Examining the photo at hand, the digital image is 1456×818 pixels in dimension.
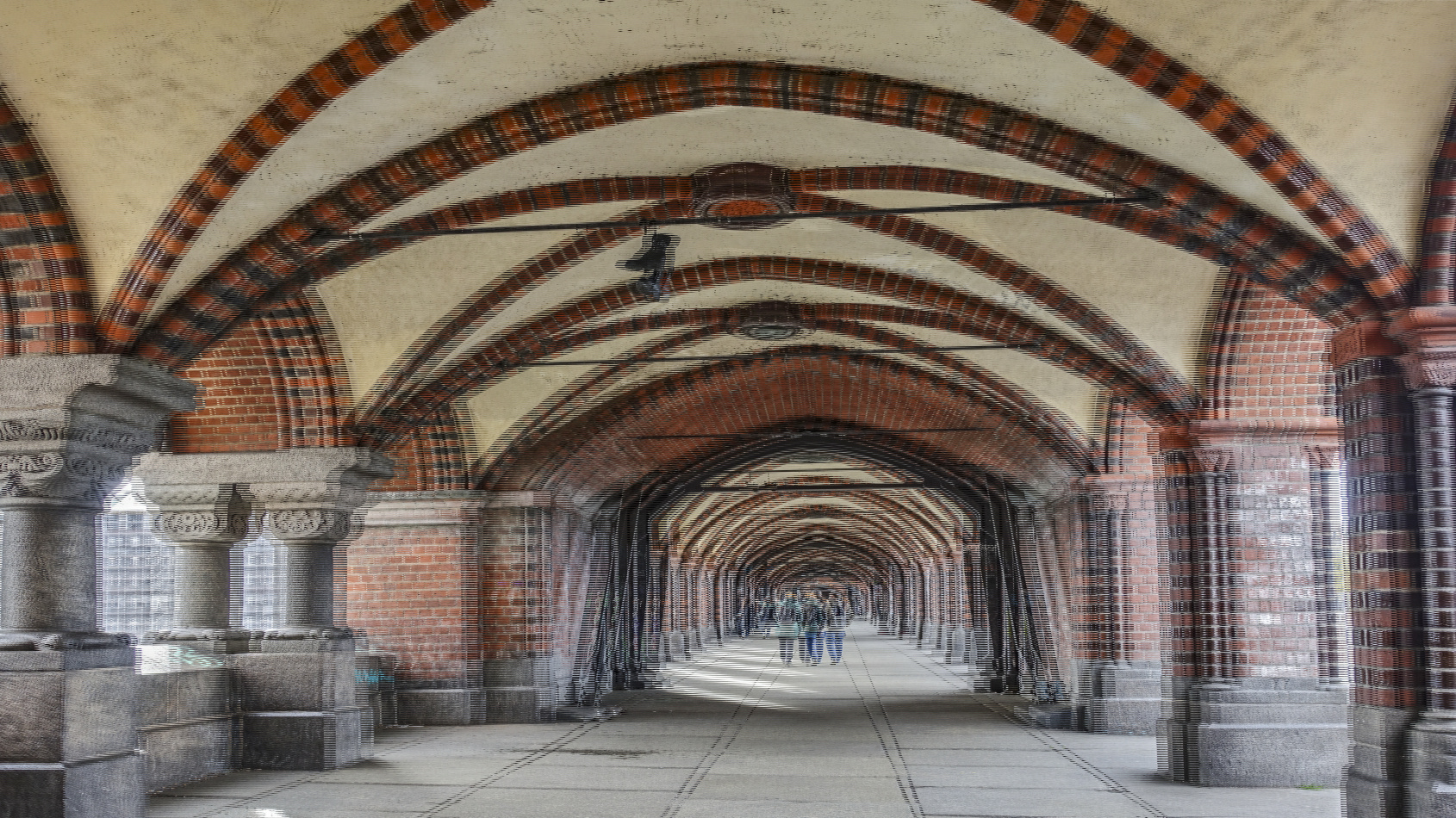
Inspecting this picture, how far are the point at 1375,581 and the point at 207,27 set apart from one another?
6628mm

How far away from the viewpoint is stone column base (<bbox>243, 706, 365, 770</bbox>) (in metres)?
11.2

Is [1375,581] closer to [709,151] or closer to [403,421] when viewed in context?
[709,151]

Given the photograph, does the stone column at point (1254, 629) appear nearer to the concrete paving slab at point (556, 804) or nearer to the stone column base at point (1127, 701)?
the stone column base at point (1127, 701)

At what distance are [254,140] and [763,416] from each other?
12.0 metres

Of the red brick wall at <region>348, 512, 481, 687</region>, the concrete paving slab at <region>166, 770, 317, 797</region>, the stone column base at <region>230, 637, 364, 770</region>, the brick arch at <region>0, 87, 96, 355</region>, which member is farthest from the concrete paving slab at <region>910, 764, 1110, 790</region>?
the brick arch at <region>0, 87, 96, 355</region>

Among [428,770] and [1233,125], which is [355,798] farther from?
[1233,125]

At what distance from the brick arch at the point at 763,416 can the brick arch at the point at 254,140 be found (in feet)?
26.6

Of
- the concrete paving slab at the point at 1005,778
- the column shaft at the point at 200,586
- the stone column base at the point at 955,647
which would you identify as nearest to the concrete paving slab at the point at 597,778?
the concrete paving slab at the point at 1005,778

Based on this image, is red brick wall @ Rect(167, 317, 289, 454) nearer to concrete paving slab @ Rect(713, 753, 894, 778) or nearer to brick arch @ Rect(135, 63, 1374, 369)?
brick arch @ Rect(135, 63, 1374, 369)

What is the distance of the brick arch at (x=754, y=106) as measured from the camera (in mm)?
7609

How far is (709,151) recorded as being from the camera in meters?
8.92

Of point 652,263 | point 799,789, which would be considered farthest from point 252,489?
point 799,789

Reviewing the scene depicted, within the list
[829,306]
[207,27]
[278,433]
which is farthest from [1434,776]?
[278,433]

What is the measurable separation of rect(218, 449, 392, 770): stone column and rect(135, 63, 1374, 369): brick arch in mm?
3158
